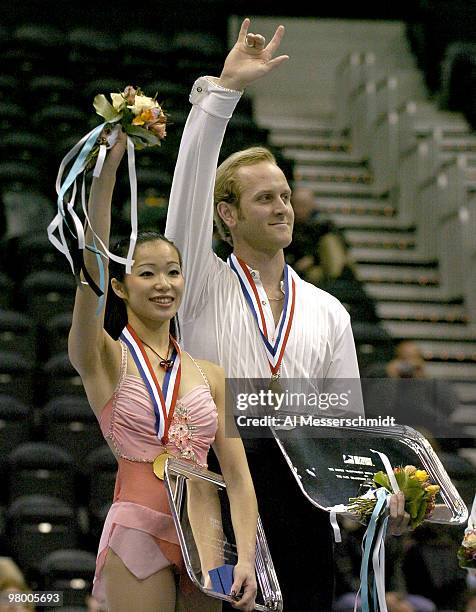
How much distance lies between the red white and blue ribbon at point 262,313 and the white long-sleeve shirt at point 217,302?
1 centimetres

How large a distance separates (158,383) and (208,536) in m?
0.37

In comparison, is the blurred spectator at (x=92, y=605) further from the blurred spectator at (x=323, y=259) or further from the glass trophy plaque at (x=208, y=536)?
the blurred spectator at (x=323, y=259)

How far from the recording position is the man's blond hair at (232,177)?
3.71 metres

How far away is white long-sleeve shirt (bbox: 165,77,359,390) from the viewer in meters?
3.50

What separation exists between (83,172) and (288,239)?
655 millimetres

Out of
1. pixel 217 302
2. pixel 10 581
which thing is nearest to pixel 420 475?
pixel 217 302

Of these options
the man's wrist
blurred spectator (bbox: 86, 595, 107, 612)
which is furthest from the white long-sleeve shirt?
blurred spectator (bbox: 86, 595, 107, 612)

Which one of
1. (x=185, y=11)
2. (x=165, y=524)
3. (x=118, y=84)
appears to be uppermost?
(x=185, y=11)

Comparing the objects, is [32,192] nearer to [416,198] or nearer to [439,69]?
[416,198]

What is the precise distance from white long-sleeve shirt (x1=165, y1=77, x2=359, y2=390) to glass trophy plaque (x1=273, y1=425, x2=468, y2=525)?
26 centimetres

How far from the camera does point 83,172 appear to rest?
322 centimetres

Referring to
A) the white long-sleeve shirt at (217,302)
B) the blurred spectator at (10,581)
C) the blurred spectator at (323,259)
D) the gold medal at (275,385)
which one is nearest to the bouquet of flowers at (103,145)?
the white long-sleeve shirt at (217,302)

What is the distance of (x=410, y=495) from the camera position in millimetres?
3201

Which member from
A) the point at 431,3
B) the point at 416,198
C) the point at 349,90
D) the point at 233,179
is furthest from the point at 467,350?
the point at 233,179
